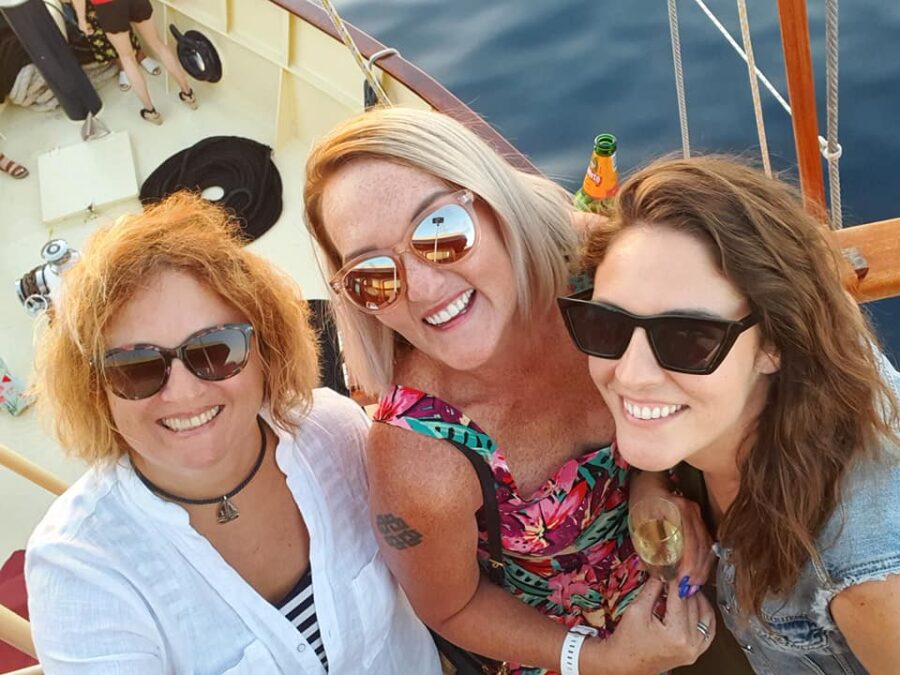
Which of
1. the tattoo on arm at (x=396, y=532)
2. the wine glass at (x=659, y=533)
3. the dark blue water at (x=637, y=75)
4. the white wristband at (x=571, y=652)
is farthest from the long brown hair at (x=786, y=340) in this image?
the dark blue water at (x=637, y=75)

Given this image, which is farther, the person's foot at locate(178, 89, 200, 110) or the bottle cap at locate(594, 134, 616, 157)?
the person's foot at locate(178, 89, 200, 110)

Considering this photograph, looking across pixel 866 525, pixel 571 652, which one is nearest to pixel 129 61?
pixel 571 652

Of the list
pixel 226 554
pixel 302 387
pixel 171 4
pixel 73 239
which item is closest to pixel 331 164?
pixel 302 387

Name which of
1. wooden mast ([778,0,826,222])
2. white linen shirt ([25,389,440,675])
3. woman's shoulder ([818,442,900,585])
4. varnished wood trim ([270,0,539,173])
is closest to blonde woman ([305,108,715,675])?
white linen shirt ([25,389,440,675])

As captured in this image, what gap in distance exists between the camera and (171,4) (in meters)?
4.55

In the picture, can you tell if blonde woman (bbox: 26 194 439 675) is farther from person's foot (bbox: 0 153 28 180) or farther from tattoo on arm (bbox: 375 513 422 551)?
person's foot (bbox: 0 153 28 180)

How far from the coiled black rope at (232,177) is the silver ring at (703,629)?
315cm

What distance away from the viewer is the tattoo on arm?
1.44 m

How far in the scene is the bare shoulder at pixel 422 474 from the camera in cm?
141

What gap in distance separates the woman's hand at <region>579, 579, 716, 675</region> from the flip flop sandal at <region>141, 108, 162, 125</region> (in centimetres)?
405

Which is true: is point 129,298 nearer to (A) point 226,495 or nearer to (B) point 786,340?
(A) point 226,495

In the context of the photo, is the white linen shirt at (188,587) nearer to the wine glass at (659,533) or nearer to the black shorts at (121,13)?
the wine glass at (659,533)

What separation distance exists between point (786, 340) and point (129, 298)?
1.06 metres

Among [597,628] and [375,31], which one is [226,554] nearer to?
[597,628]
